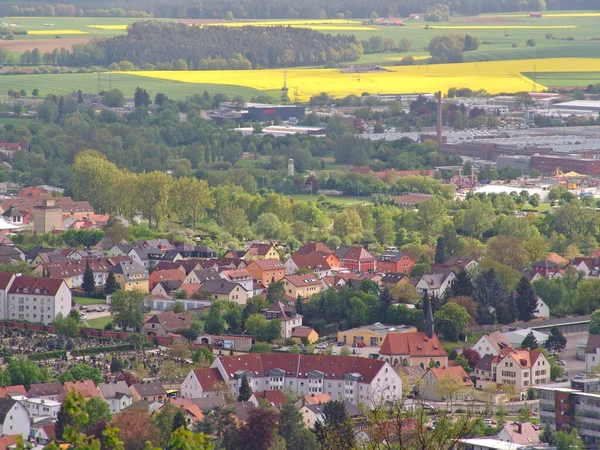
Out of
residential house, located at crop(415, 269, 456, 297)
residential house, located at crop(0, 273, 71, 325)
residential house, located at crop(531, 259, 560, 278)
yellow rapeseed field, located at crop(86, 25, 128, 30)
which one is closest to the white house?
residential house, located at crop(415, 269, 456, 297)

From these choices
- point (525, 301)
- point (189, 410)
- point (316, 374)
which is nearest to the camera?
point (189, 410)

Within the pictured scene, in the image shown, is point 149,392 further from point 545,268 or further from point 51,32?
point 51,32

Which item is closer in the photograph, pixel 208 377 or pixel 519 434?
pixel 519 434

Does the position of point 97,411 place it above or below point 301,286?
above

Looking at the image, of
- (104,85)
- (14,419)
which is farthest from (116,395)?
(104,85)

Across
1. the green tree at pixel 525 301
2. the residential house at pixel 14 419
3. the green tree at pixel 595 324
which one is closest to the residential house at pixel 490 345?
the green tree at pixel 595 324

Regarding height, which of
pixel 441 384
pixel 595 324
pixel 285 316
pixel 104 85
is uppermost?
pixel 441 384

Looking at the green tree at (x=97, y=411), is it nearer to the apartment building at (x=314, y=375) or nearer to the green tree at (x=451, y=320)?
the apartment building at (x=314, y=375)

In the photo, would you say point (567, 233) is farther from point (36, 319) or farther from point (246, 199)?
point (36, 319)
